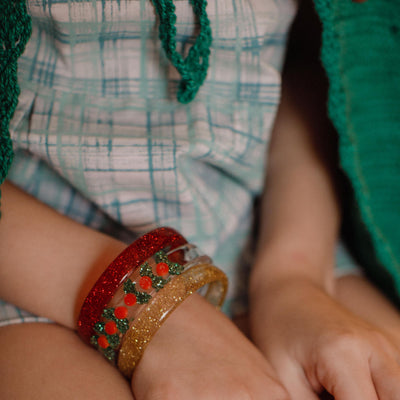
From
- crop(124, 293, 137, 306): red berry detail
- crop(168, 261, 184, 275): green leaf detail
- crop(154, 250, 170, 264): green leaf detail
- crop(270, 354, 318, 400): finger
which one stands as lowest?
crop(270, 354, 318, 400): finger

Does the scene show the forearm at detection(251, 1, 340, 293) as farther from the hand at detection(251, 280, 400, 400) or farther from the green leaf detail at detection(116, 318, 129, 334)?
the green leaf detail at detection(116, 318, 129, 334)

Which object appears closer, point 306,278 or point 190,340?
point 190,340

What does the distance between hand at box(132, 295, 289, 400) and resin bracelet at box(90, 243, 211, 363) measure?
4cm

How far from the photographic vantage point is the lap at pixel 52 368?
15.9 inches

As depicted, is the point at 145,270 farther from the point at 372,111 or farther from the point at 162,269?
the point at 372,111

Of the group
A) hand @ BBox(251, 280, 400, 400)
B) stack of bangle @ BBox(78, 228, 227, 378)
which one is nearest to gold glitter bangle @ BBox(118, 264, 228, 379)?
stack of bangle @ BBox(78, 228, 227, 378)

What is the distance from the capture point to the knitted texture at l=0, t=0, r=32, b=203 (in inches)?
15.8

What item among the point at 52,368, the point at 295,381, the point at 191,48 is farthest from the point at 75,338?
the point at 191,48

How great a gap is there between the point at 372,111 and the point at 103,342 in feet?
1.58

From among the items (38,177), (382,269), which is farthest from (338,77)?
(38,177)

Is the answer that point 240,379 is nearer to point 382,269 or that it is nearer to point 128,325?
point 128,325

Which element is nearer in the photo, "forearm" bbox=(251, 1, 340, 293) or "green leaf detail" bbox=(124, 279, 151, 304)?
"green leaf detail" bbox=(124, 279, 151, 304)

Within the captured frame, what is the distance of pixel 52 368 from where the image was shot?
0.42 metres

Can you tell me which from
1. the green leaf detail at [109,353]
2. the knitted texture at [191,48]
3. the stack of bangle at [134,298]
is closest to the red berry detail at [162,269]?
the stack of bangle at [134,298]
